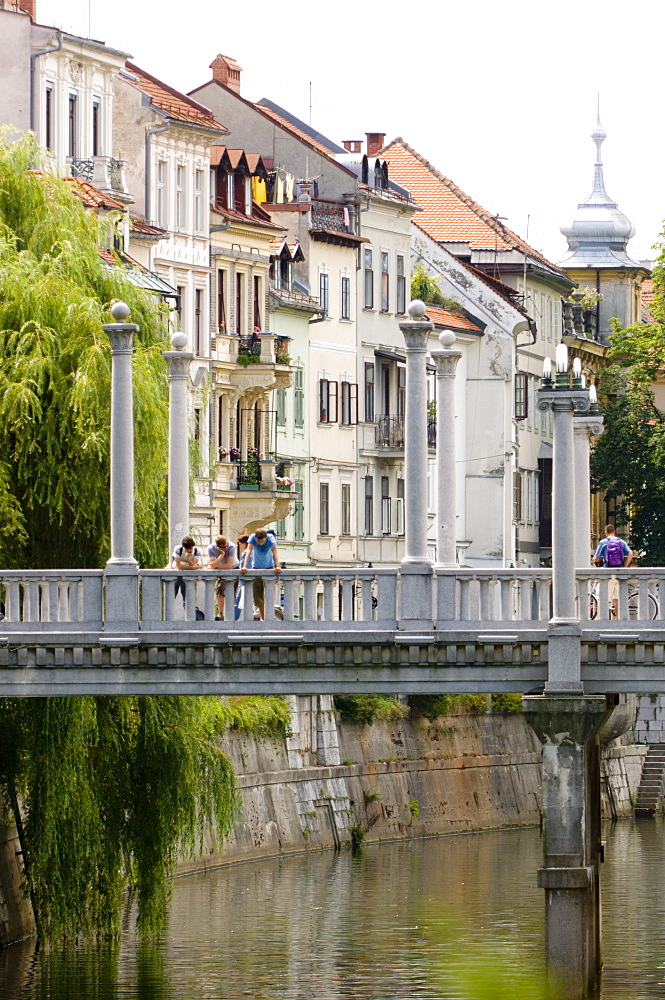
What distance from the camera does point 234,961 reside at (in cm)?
4259

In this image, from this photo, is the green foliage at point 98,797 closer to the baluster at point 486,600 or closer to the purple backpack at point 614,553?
the purple backpack at point 614,553

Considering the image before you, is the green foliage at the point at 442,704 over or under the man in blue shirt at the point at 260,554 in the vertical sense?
under

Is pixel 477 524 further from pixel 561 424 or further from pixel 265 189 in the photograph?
pixel 561 424

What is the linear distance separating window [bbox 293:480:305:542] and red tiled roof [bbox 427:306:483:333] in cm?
1203

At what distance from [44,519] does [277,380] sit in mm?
38571

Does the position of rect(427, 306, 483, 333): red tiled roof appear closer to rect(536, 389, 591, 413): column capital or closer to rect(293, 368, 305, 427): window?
rect(293, 368, 305, 427): window

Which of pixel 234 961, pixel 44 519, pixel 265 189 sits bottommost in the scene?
pixel 234 961

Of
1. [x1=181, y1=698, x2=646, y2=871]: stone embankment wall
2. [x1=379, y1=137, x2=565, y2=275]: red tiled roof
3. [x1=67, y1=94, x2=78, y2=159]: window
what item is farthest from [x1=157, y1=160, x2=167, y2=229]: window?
[x1=379, y1=137, x2=565, y2=275]: red tiled roof

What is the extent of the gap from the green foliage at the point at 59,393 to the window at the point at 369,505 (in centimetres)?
4694

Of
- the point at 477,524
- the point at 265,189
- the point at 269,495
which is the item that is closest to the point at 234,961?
the point at 269,495

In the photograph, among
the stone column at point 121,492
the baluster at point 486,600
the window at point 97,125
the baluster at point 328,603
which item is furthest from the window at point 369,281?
the baluster at point 486,600

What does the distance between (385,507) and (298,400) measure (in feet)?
27.4

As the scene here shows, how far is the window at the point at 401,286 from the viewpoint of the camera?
3590 inches

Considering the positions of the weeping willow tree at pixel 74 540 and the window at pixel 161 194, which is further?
the window at pixel 161 194
